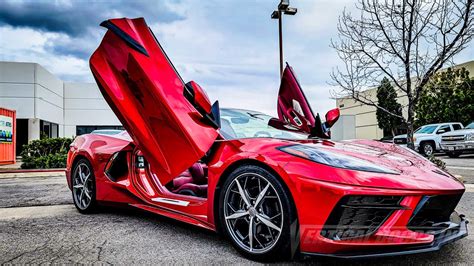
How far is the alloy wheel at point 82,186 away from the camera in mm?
4199

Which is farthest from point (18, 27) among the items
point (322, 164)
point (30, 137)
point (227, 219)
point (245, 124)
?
point (30, 137)

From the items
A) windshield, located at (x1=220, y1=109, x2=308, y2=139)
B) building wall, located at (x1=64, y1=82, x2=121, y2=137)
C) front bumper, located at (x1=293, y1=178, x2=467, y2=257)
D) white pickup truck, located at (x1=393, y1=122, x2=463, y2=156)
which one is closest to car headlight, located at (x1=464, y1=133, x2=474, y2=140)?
white pickup truck, located at (x1=393, y1=122, x2=463, y2=156)

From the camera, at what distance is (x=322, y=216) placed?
7.17 ft

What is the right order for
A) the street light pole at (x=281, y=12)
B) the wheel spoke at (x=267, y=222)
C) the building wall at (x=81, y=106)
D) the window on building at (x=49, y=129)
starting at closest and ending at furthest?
the wheel spoke at (x=267, y=222)
the street light pole at (x=281, y=12)
the window on building at (x=49, y=129)
the building wall at (x=81, y=106)

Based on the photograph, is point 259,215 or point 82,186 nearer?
point 259,215

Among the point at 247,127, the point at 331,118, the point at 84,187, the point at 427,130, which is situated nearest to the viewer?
the point at 247,127

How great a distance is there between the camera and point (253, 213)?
2.54 metres

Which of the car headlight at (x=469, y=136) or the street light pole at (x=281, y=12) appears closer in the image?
the street light pole at (x=281, y=12)

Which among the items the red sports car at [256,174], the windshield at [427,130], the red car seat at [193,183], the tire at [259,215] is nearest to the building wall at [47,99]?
the red sports car at [256,174]

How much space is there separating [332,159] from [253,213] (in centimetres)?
65

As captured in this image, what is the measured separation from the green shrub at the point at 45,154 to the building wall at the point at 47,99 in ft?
28.4

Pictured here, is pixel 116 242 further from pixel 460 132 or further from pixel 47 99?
pixel 47 99

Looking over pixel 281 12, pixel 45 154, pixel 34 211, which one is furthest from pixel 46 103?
pixel 34 211

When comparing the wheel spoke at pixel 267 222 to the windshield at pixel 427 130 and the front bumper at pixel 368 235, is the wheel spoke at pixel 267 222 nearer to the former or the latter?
the front bumper at pixel 368 235
